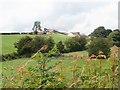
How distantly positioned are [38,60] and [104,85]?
0.56 m

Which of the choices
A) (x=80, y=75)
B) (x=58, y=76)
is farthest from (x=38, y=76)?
(x=80, y=75)

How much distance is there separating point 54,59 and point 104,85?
58 centimetres

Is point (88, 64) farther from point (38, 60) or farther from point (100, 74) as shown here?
point (38, 60)

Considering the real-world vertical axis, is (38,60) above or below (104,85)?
above

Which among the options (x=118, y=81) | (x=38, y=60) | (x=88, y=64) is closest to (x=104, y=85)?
(x=118, y=81)

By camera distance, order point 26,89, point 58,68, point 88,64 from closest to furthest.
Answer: point 26,89, point 58,68, point 88,64

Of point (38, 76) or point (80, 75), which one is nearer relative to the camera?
point (38, 76)

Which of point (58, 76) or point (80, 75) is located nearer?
point (58, 76)

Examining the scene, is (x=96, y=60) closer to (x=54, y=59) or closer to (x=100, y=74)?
(x=100, y=74)

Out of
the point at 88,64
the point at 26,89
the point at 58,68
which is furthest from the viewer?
the point at 88,64

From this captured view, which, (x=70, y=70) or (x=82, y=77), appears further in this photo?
(x=70, y=70)

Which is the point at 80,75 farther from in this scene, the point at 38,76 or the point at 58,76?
the point at 38,76

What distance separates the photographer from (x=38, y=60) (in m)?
2.81

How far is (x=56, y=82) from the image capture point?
269 centimetres
